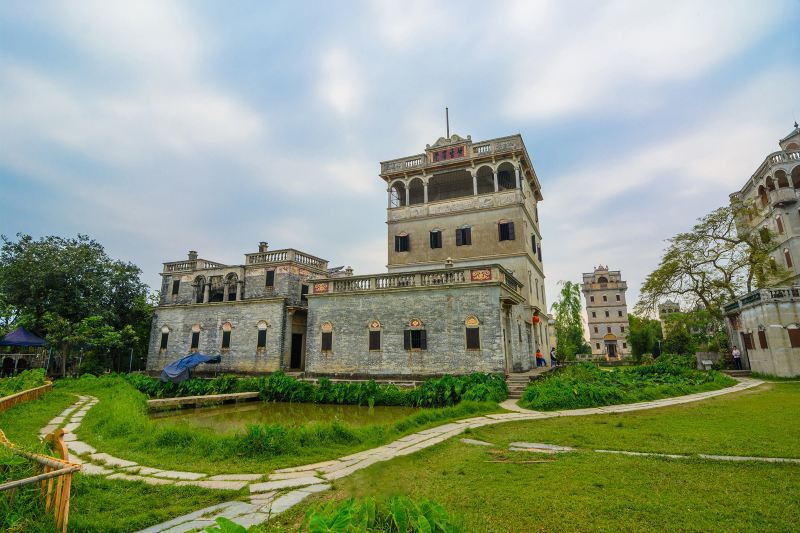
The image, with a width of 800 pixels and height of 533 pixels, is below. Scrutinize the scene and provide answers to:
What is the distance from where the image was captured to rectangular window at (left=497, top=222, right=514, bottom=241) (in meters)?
23.3

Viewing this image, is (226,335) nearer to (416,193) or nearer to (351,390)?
(351,390)

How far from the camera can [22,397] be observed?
12555 millimetres

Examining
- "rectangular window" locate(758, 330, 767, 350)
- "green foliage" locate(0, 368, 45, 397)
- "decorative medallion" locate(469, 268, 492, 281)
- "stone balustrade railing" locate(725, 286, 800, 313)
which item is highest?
"decorative medallion" locate(469, 268, 492, 281)

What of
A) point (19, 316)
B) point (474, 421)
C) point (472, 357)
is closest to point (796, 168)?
point (472, 357)

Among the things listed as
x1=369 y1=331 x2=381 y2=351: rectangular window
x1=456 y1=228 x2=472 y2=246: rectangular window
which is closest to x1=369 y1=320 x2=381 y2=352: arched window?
x1=369 y1=331 x2=381 y2=351: rectangular window

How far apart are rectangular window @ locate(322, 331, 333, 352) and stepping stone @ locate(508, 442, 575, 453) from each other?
14.1 meters

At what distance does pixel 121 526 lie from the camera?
385 cm

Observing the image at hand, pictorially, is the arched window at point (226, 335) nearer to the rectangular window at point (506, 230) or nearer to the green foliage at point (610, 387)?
the rectangular window at point (506, 230)

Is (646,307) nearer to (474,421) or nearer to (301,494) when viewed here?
(474,421)

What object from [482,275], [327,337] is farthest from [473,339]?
[327,337]

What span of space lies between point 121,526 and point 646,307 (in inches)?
1174

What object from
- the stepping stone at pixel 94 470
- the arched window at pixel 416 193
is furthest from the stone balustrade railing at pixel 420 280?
the stepping stone at pixel 94 470

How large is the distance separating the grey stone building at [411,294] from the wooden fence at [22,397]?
10331 millimetres

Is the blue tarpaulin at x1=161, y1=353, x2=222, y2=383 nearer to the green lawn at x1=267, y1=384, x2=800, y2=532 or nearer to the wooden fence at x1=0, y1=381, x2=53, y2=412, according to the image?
the wooden fence at x1=0, y1=381, x2=53, y2=412
